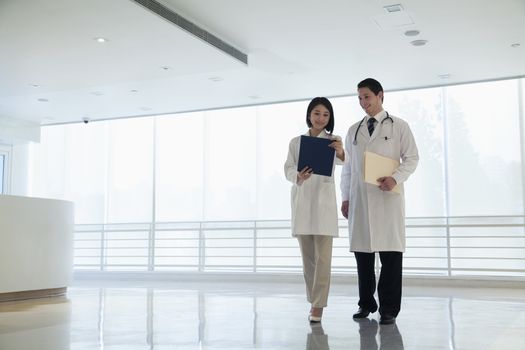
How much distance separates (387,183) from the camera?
3.14 meters

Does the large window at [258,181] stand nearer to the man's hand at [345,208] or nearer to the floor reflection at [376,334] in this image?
the man's hand at [345,208]

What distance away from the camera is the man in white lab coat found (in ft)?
10.5

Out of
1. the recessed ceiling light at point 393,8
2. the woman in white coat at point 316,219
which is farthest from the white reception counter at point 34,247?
the recessed ceiling light at point 393,8

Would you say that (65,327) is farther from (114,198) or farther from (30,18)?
(114,198)

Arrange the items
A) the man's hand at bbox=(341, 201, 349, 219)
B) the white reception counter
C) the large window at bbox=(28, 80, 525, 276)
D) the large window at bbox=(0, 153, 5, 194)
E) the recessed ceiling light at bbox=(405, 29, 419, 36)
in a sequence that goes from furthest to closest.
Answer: the large window at bbox=(0, 153, 5, 194), the large window at bbox=(28, 80, 525, 276), the recessed ceiling light at bbox=(405, 29, 419, 36), the white reception counter, the man's hand at bbox=(341, 201, 349, 219)

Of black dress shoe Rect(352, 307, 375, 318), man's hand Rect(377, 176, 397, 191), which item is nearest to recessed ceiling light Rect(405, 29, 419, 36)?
man's hand Rect(377, 176, 397, 191)

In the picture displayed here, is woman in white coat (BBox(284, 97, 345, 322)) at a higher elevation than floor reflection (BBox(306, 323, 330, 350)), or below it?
higher

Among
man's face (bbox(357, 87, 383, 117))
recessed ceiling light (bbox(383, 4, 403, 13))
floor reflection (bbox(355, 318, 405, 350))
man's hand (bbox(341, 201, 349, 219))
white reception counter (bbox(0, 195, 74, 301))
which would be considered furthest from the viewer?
white reception counter (bbox(0, 195, 74, 301))

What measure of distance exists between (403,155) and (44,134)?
8442 mm

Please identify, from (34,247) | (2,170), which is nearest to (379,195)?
(34,247)

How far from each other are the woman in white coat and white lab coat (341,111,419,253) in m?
0.17

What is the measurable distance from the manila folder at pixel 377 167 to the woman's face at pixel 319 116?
1.11 feet

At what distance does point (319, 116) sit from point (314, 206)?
518 mm

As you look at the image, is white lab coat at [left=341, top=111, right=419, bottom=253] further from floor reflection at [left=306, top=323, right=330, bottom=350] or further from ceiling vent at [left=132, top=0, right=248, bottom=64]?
ceiling vent at [left=132, top=0, right=248, bottom=64]
